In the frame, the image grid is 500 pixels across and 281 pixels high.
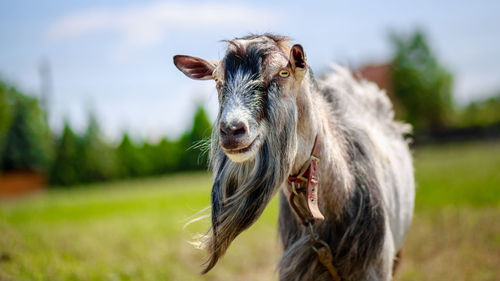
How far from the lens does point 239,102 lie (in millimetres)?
1963

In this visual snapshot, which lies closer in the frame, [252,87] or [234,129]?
[234,129]

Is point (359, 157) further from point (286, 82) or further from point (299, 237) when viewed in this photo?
point (286, 82)

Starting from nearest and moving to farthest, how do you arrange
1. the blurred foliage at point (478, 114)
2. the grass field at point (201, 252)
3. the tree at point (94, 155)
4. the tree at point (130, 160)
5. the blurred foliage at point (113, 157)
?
the grass field at point (201, 252)
the blurred foliage at point (113, 157)
the tree at point (94, 155)
the blurred foliage at point (478, 114)
the tree at point (130, 160)

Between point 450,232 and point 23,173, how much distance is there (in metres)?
34.4

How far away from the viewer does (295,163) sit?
234cm

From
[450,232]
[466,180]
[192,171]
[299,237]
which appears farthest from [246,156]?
[192,171]

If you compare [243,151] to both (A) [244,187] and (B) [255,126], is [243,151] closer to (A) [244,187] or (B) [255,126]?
(B) [255,126]

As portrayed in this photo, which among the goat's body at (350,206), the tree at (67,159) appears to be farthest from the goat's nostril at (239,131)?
the tree at (67,159)

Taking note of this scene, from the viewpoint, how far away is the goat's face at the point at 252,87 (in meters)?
1.88

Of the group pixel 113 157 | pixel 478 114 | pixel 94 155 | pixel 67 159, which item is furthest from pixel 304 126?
pixel 478 114

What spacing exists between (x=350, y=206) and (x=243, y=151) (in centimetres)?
118

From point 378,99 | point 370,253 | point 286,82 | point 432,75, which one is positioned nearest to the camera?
point 286,82

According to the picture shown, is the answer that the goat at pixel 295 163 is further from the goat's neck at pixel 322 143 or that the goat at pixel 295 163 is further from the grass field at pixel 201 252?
the grass field at pixel 201 252

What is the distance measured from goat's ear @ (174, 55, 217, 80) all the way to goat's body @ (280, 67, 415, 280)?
0.77 m
